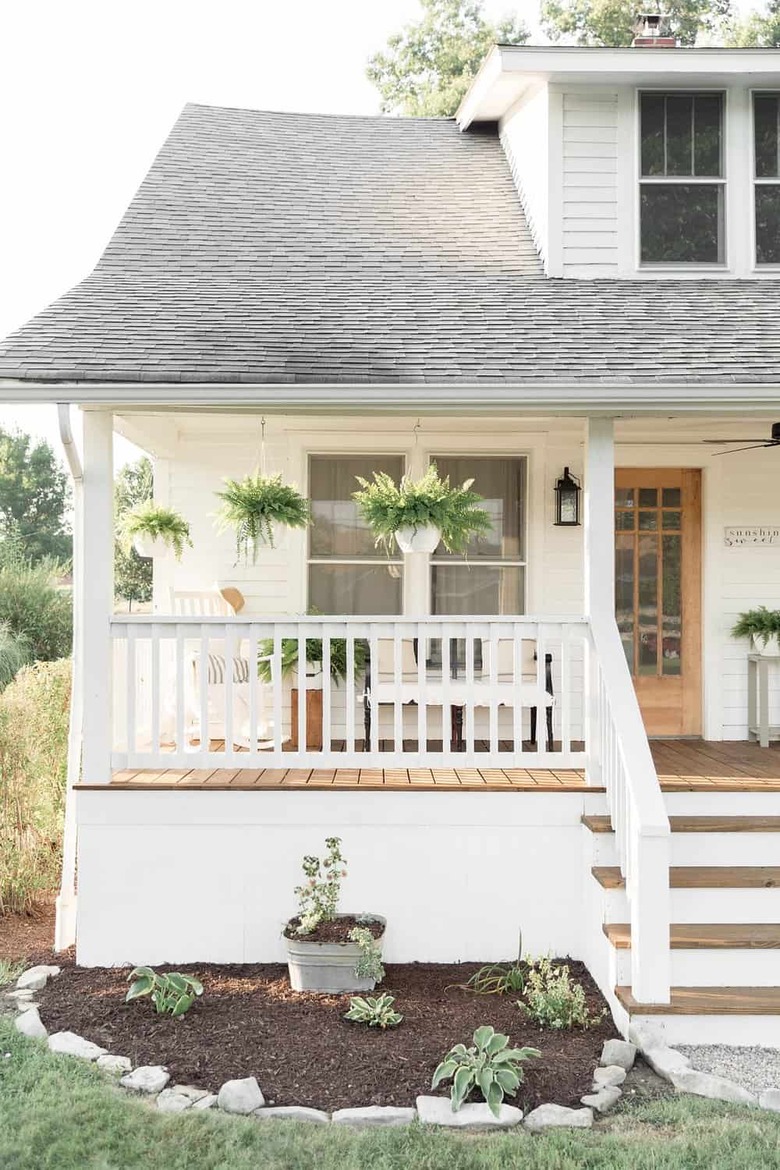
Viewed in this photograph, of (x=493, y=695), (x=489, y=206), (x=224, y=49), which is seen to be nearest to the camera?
(x=493, y=695)

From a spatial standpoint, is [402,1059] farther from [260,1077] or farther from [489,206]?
[489,206]

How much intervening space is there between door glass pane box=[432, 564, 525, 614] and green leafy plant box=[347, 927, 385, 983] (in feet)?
10.5

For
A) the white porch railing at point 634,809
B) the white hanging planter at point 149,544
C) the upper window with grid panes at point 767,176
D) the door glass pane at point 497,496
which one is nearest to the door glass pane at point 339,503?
the door glass pane at point 497,496

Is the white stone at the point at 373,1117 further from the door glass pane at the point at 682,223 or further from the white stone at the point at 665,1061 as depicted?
the door glass pane at the point at 682,223

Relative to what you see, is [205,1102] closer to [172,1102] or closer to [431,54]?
[172,1102]

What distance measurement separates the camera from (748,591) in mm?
7746

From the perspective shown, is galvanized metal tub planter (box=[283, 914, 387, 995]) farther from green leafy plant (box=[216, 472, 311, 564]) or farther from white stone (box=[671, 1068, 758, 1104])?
green leafy plant (box=[216, 472, 311, 564])

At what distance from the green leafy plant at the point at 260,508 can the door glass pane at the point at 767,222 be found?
152 inches

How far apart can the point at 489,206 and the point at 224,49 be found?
19.1m

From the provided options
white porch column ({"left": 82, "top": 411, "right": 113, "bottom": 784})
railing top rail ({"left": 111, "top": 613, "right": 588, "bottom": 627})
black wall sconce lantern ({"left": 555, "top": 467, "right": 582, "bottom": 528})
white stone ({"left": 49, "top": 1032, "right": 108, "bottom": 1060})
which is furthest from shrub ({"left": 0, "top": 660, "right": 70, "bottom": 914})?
black wall sconce lantern ({"left": 555, "top": 467, "right": 582, "bottom": 528})

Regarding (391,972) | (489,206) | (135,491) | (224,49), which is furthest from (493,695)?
(224,49)

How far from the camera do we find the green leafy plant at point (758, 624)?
7.42 m

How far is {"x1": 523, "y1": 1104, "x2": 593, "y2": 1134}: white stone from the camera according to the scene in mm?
3902

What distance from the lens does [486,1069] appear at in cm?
407
